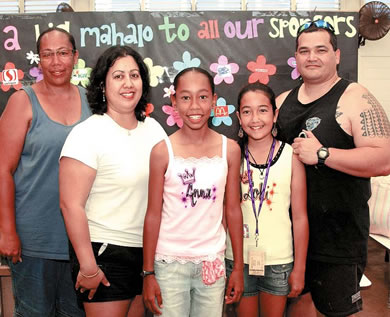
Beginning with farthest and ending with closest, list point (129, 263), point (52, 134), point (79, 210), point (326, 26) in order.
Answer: point (326, 26), point (52, 134), point (129, 263), point (79, 210)

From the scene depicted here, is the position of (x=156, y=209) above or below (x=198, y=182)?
below

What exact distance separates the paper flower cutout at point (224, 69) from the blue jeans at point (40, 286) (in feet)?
7.21

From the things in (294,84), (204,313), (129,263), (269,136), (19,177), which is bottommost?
(204,313)

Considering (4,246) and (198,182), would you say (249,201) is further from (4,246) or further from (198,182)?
(4,246)

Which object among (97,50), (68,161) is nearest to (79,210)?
(68,161)

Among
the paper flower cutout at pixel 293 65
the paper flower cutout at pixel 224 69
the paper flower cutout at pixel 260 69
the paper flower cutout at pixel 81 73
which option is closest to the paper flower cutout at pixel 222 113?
the paper flower cutout at pixel 224 69

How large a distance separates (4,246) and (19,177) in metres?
0.33

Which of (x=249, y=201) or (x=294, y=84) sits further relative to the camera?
(x=294, y=84)

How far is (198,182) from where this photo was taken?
64.6 inches

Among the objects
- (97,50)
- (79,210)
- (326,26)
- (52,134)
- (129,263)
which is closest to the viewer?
(79,210)

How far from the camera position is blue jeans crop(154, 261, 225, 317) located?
1620mm

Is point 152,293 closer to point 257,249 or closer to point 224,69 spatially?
point 257,249

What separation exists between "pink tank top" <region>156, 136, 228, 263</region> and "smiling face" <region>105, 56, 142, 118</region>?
9.9 inches

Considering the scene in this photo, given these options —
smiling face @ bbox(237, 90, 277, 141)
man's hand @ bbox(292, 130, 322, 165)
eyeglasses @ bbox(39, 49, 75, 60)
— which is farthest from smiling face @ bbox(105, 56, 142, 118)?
man's hand @ bbox(292, 130, 322, 165)
